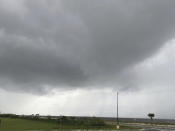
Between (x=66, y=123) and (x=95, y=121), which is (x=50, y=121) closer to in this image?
(x=66, y=123)

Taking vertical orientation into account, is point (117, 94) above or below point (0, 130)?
above

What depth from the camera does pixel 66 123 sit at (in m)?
79.3

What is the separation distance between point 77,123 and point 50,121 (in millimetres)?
10712

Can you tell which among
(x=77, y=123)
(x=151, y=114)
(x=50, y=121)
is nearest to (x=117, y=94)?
(x=151, y=114)

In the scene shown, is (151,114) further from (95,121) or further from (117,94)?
(95,121)

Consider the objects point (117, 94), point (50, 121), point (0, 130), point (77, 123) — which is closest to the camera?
point (0, 130)

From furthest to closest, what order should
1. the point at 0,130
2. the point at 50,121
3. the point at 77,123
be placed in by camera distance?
the point at 50,121, the point at 77,123, the point at 0,130

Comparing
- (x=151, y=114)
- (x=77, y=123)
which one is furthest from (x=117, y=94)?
(x=77, y=123)

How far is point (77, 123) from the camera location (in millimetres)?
78812

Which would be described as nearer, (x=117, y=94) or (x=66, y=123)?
(x=117, y=94)

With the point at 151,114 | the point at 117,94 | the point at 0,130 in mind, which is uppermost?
the point at 117,94

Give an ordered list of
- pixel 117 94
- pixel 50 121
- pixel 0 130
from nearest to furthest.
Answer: pixel 0 130 < pixel 117 94 < pixel 50 121

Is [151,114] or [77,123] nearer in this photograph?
[151,114]

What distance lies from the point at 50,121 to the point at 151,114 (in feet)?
107
